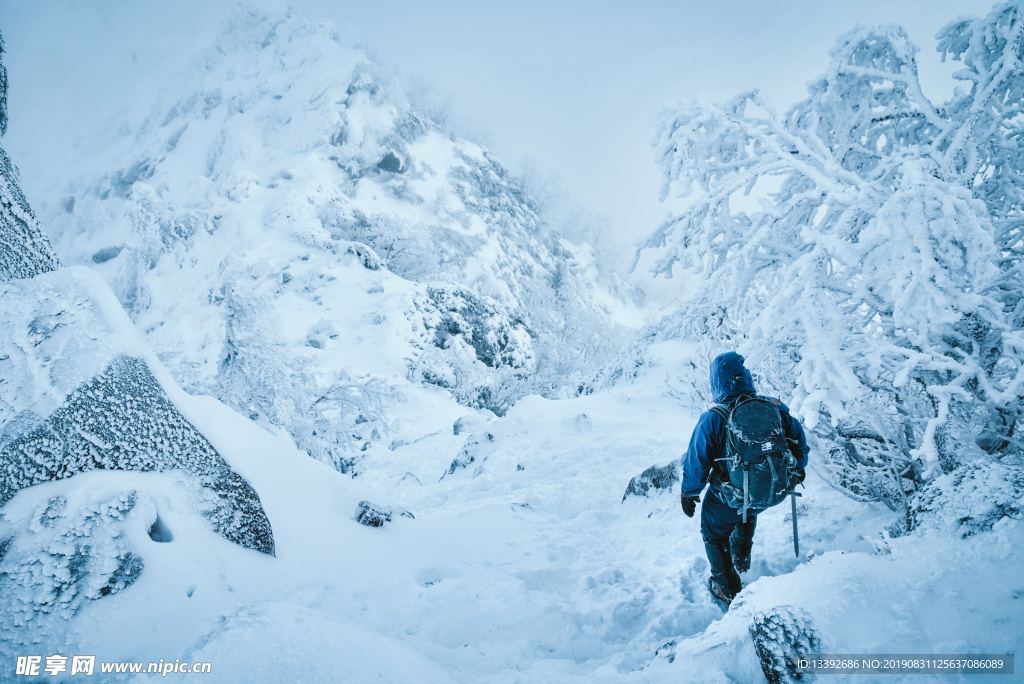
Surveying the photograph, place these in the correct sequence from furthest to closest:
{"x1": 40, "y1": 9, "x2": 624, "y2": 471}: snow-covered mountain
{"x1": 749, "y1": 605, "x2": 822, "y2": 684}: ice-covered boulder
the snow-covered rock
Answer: {"x1": 40, "y1": 9, "x2": 624, "y2": 471}: snow-covered mountain, the snow-covered rock, {"x1": 749, "y1": 605, "x2": 822, "y2": 684}: ice-covered boulder

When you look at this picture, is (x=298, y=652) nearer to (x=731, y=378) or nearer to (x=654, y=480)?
(x=731, y=378)

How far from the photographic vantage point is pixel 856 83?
108 inches

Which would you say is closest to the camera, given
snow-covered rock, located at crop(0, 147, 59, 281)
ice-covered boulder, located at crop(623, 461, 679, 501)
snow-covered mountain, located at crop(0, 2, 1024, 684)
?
snow-covered mountain, located at crop(0, 2, 1024, 684)

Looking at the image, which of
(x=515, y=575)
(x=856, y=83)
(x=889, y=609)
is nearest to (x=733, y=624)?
(x=889, y=609)

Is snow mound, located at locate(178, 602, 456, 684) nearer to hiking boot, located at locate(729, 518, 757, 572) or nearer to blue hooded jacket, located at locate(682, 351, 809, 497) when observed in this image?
blue hooded jacket, located at locate(682, 351, 809, 497)

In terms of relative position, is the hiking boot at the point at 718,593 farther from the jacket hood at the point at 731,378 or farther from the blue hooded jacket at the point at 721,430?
the jacket hood at the point at 731,378

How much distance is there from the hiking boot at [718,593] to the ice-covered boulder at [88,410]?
2.79m

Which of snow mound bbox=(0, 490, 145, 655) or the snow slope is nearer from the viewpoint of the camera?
the snow slope

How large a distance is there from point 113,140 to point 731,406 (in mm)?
51499

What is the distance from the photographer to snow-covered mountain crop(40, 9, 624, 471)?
729cm

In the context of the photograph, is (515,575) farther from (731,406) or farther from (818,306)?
(818,306)

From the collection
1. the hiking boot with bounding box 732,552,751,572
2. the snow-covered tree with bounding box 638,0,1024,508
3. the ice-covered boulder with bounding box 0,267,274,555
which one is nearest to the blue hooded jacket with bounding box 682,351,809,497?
the snow-covered tree with bounding box 638,0,1024,508

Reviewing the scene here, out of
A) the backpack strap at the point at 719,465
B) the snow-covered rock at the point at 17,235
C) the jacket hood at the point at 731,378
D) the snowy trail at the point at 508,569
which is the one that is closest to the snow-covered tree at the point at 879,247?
the jacket hood at the point at 731,378

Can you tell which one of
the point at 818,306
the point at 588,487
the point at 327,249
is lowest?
the point at 588,487
